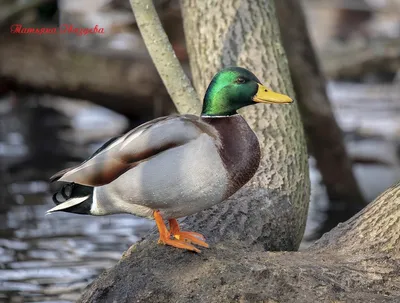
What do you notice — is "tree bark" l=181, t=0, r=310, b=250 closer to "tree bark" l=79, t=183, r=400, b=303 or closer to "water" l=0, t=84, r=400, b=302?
"tree bark" l=79, t=183, r=400, b=303

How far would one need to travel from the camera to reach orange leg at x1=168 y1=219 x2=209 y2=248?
13.1 ft

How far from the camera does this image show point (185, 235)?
4035mm

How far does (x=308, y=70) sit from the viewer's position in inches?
291

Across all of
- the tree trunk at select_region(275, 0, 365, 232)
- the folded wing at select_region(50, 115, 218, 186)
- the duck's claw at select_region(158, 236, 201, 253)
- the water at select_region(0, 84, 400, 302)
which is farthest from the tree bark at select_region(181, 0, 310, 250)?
the tree trunk at select_region(275, 0, 365, 232)

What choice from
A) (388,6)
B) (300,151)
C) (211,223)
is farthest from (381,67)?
(388,6)

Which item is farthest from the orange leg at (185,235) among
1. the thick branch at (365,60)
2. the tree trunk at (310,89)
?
the thick branch at (365,60)

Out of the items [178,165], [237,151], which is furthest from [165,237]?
[237,151]

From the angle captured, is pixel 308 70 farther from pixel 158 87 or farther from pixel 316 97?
pixel 158 87

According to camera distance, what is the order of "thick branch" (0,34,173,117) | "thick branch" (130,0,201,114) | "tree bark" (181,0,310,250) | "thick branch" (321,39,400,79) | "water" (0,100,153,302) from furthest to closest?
"thick branch" (321,39,400,79) < "thick branch" (0,34,173,117) < "water" (0,100,153,302) < "thick branch" (130,0,201,114) < "tree bark" (181,0,310,250)

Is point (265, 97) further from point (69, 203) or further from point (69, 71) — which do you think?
point (69, 71)

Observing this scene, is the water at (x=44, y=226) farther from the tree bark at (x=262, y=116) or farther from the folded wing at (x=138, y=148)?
the folded wing at (x=138, y=148)

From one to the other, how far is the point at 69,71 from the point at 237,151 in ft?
16.8

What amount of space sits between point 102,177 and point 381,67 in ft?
21.9

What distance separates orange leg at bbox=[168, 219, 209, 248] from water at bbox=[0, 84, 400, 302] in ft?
5.38
